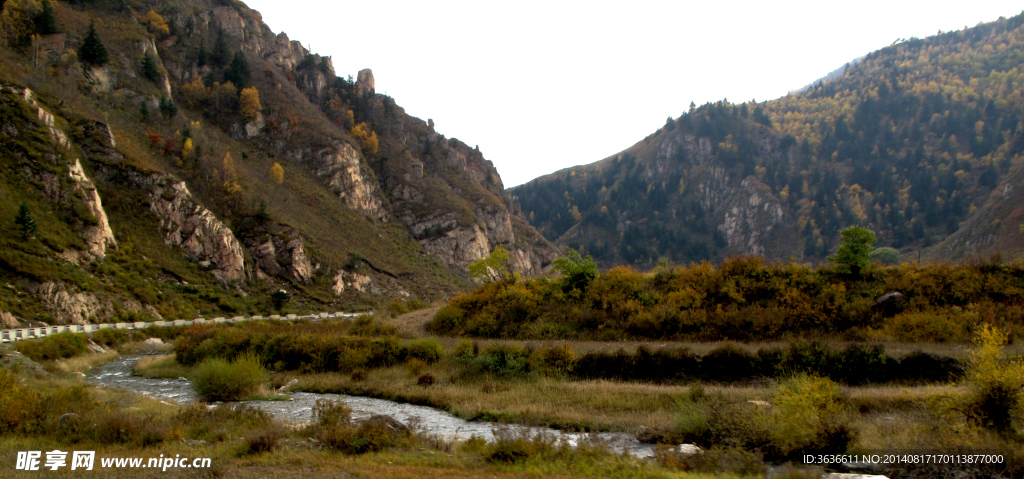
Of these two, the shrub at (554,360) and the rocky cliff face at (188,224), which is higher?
the rocky cliff face at (188,224)

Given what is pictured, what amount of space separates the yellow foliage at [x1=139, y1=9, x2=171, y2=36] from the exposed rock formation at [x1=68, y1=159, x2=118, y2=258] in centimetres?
4874

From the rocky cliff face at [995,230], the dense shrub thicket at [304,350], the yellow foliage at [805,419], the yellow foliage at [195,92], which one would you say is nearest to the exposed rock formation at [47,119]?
the dense shrub thicket at [304,350]

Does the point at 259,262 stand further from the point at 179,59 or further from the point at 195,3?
the point at 195,3

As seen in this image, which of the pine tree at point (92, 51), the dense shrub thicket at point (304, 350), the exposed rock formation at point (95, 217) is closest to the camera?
the dense shrub thicket at point (304, 350)

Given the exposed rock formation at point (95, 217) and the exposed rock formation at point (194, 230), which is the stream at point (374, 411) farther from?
the exposed rock formation at point (194, 230)

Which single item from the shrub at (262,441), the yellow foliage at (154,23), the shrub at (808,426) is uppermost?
the yellow foliage at (154,23)

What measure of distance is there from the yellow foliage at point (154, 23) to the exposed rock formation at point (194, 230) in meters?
44.0

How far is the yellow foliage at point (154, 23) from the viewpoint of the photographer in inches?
3106

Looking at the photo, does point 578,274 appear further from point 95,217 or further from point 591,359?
point 95,217

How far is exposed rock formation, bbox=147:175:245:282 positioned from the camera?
5050cm

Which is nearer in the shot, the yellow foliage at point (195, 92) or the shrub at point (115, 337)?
the shrub at point (115, 337)

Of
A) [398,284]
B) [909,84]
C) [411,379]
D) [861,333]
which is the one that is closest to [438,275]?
[398,284]

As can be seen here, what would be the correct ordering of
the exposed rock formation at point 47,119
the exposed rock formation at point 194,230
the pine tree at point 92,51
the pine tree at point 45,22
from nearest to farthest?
1. the exposed rock formation at point 47,119
2. the exposed rock formation at point 194,230
3. the pine tree at point 92,51
4. the pine tree at point 45,22

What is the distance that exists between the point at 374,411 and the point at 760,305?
761 inches
